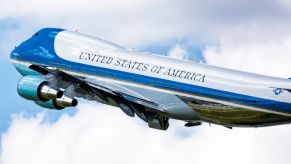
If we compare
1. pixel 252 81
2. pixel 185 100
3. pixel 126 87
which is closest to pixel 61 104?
pixel 126 87

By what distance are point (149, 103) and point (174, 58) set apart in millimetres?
2934

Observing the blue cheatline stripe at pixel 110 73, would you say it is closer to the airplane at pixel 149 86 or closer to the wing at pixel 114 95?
the airplane at pixel 149 86

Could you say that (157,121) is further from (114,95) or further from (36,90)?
(36,90)

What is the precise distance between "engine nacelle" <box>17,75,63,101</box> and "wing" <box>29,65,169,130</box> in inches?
13.7

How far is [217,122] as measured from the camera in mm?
51938

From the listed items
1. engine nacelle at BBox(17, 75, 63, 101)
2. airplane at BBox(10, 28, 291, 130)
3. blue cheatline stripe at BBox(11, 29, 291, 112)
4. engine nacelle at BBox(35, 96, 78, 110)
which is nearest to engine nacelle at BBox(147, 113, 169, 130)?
airplane at BBox(10, 28, 291, 130)

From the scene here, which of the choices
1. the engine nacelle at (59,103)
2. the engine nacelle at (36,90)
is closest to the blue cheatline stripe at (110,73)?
the engine nacelle at (59,103)

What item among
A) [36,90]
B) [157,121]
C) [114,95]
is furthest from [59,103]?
[157,121]

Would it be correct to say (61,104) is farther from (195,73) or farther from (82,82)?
(195,73)

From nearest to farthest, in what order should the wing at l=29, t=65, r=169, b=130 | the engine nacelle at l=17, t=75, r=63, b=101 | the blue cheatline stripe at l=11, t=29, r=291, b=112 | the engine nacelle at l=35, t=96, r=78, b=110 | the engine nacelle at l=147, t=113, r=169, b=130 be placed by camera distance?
the blue cheatline stripe at l=11, t=29, r=291, b=112
the wing at l=29, t=65, r=169, b=130
the engine nacelle at l=17, t=75, r=63, b=101
the engine nacelle at l=35, t=96, r=78, b=110
the engine nacelle at l=147, t=113, r=169, b=130

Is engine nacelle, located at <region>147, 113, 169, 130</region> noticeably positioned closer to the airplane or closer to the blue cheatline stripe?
the airplane

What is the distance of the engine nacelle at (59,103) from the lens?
5284 cm

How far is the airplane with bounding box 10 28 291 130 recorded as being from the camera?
49625mm

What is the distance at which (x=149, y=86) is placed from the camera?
5294cm
